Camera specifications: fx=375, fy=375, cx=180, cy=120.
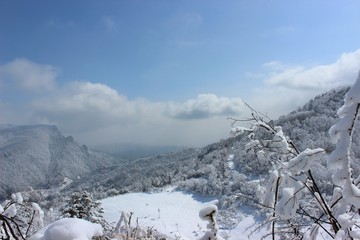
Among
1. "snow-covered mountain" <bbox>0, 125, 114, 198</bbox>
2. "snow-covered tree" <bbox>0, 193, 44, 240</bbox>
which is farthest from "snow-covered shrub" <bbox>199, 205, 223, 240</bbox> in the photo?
"snow-covered mountain" <bbox>0, 125, 114, 198</bbox>

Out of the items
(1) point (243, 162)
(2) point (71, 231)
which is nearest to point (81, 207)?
(2) point (71, 231)

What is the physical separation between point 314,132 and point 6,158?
136693 mm

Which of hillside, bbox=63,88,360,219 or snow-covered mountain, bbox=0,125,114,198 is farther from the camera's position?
snow-covered mountain, bbox=0,125,114,198

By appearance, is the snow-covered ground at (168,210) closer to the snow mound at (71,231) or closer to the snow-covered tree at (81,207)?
the snow-covered tree at (81,207)

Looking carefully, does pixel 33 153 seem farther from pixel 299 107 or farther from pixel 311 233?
pixel 311 233

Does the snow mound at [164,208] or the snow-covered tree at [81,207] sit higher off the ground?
the snow-covered tree at [81,207]

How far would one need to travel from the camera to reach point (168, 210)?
3138 cm

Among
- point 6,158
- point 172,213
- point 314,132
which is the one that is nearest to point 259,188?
point 172,213

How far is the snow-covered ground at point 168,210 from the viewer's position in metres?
25.4

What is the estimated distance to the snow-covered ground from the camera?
25438 mm

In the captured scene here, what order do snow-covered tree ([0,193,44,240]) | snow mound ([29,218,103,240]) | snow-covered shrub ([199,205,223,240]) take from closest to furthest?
1. snow mound ([29,218,103,240])
2. snow-covered tree ([0,193,44,240])
3. snow-covered shrub ([199,205,223,240])

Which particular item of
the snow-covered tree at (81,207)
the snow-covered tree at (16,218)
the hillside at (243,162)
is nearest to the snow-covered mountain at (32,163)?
the hillside at (243,162)

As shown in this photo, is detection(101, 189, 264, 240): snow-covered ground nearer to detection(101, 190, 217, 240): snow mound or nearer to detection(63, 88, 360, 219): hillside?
detection(101, 190, 217, 240): snow mound

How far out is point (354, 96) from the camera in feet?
3.95
